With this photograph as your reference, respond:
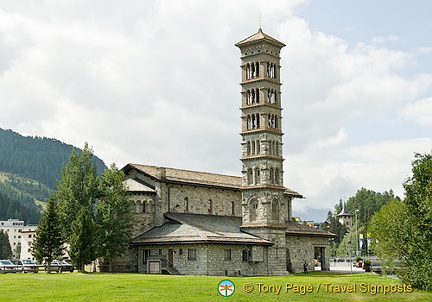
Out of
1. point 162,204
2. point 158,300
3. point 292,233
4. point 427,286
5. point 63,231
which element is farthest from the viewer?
point 292,233

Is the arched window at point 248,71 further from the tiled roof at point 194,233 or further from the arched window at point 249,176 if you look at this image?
the tiled roof at point 194,233

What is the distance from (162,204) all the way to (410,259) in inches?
1282

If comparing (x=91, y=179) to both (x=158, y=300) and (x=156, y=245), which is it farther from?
(x=158, y=300)

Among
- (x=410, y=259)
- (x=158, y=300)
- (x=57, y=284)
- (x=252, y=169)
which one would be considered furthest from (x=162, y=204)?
(x=158, y=300)

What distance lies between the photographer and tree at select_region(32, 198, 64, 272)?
6181 cm

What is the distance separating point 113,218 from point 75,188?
649cm

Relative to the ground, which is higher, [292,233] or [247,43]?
[247,43]

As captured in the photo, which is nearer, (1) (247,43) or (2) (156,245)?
(2) (156,245)

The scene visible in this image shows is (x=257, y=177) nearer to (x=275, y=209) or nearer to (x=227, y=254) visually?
(x=275, y=209)

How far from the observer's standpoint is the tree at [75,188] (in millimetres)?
67000

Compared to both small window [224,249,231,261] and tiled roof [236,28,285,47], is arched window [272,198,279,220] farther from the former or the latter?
tiled roof [236,28,285,47]

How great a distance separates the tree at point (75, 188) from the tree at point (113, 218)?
1.82 m

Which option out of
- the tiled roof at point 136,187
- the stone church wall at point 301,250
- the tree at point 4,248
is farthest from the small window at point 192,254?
the tree at point 4,248

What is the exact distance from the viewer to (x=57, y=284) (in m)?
43.2
